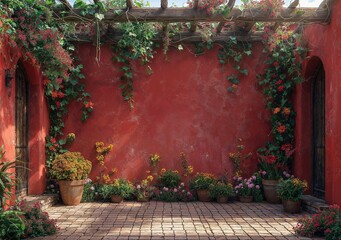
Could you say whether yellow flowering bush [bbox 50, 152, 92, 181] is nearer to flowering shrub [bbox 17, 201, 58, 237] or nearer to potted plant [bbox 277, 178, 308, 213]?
flowering shrub [bbox 17, 201, 58, 237]

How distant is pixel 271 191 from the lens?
29.2ft

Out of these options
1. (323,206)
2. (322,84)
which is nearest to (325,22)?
(322,84)

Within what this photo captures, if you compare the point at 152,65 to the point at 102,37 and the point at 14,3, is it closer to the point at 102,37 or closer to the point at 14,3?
the point at 102,37

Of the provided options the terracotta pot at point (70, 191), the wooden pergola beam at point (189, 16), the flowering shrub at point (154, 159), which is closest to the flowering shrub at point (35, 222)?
the terracotta pot at point (70, 191)

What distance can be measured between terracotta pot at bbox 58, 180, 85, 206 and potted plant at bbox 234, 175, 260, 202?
10.3 feet

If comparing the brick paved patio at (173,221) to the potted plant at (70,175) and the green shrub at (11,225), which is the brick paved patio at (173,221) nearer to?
the potted plant at (70,175)

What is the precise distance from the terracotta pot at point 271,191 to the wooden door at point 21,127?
468 centimetres

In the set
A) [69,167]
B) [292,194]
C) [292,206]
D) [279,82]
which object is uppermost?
[279,82]

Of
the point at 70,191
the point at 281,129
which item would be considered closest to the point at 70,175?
the point at 70,191

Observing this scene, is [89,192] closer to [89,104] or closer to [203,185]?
[89,104]

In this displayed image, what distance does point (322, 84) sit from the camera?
851 cm

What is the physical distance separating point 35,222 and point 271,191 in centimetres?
480

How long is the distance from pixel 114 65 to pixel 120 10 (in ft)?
7.80

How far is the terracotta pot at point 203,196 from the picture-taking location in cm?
906
